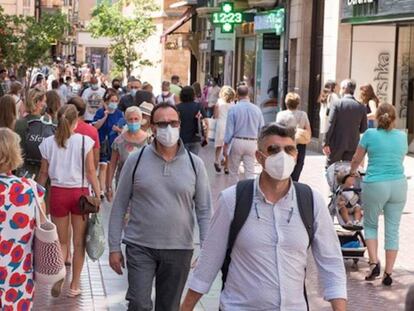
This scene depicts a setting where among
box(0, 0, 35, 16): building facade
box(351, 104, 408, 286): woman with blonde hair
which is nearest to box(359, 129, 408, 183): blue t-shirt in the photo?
box(351, 104, 408, 286): woman with blonde hair

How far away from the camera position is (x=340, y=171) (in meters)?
10.9

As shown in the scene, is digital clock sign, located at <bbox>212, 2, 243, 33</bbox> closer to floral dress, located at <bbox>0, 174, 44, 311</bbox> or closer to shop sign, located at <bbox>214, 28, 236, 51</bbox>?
shop sign, located at <bbox>214, 28, 236, 51</bbox>

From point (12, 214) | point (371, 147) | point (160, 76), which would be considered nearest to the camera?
point (12, 214)

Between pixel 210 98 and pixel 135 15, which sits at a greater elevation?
pixel 135 15

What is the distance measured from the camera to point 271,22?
3084cm

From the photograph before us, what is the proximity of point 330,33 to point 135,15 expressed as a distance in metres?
23.7

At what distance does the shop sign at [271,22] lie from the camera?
2991cm

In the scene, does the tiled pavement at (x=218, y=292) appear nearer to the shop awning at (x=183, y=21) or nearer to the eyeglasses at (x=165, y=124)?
the eyeglasses at (x=165, y=124)

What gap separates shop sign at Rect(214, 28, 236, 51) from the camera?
119ft

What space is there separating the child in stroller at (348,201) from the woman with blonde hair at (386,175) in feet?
2.93

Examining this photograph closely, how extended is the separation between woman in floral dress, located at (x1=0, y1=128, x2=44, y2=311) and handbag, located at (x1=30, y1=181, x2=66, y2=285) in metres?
0.04

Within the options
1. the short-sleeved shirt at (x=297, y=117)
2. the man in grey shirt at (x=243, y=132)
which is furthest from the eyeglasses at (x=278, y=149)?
the man in grey shirt at (x=243, y=132)

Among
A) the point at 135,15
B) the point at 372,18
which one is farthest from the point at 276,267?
the point at 135,15

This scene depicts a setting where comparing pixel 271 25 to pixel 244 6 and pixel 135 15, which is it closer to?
pixel 244 6
